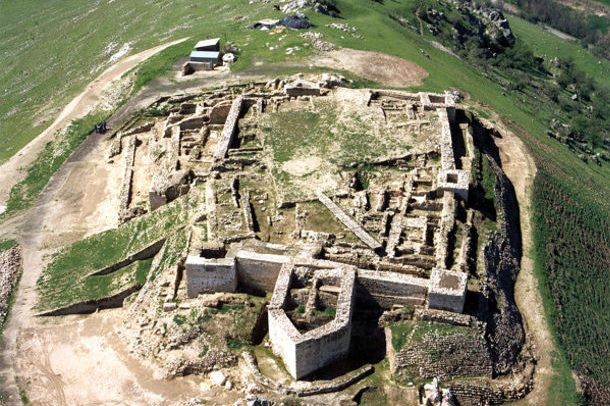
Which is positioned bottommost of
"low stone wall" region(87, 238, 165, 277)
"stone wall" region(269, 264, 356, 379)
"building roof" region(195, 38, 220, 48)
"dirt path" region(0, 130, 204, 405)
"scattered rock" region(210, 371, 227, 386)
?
"dirt path" region(0, 130, 204, 405)

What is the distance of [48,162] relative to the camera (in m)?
61.0

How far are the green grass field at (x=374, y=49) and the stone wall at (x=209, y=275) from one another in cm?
2014

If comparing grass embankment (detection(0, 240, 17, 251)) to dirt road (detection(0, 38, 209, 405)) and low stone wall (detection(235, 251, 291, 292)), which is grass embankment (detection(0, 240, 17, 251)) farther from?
low stone wall (detection(235, 251, 291, 292))

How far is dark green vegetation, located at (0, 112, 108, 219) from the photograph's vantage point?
2197 inches

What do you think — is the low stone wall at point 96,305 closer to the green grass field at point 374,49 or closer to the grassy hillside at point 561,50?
the green grass field at point 374,49

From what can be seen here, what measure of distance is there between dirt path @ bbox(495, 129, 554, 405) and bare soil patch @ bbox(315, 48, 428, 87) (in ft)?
45.1

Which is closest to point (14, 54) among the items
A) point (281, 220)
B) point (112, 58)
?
point (112, 58)

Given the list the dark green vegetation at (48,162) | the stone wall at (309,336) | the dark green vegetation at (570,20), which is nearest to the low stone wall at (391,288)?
the stone wall at (309,336)

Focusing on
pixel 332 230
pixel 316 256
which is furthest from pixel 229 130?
pixel 316 256

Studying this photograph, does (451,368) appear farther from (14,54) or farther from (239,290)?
(14,54)

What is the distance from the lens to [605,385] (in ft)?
131

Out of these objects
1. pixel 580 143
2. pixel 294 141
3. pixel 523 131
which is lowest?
pixel 580 143

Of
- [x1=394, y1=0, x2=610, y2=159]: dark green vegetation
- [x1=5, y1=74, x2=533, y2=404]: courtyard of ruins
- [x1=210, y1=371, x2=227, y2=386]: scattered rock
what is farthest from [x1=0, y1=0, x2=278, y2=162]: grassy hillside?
[x1=210, y1=371, x2=227, y2=386]: scattered rock

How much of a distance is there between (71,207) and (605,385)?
136 ft
